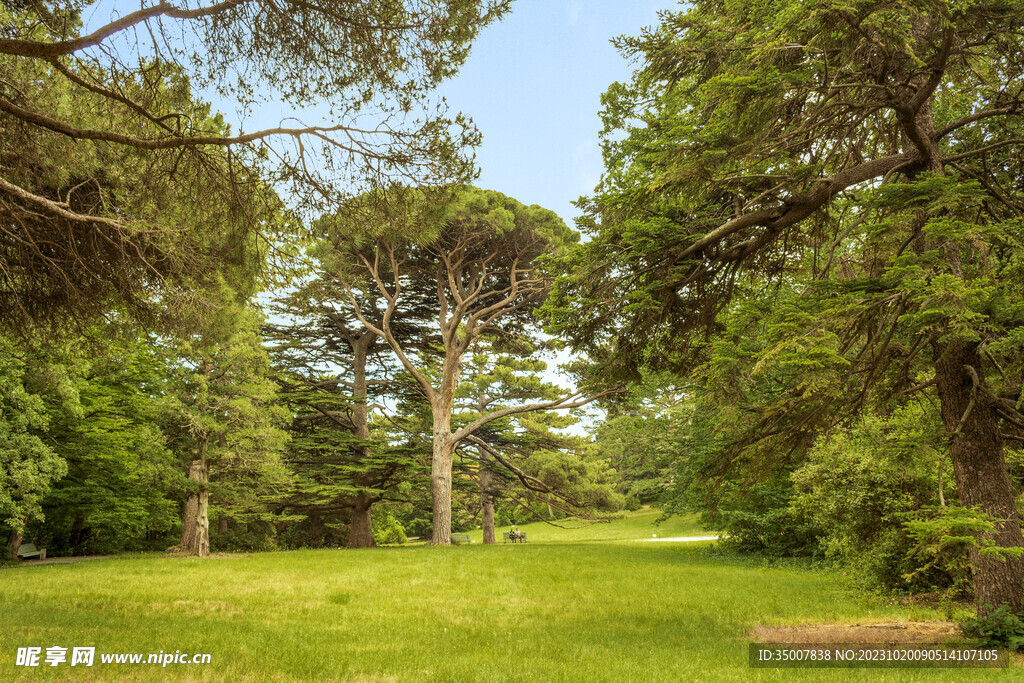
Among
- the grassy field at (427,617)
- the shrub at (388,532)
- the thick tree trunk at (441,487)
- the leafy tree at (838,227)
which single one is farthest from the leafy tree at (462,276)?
the shrub at (388,532)

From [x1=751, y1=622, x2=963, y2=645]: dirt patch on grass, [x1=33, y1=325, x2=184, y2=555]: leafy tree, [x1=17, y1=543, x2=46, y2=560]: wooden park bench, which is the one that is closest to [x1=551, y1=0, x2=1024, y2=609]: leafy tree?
[x1=751, y1=622, x2=963, y2=645]: dirt patch on grass

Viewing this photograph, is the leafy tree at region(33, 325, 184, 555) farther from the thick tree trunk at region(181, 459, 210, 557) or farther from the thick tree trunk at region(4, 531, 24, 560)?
the thick tree trunk at region(4, 531, 24, 560)

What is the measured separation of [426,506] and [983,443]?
2560 cm

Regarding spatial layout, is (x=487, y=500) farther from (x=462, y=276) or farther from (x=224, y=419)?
(x=224, y=419)

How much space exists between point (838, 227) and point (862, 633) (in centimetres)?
502

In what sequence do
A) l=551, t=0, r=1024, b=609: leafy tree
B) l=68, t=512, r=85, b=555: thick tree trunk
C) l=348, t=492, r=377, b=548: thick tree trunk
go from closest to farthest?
l=551, t=0, r=1024, b=609: leafy tree → l=68, t=512, r=85, b=555: thick tree trunk → l=348, t=492, r=377, b=548: thick tree trunk

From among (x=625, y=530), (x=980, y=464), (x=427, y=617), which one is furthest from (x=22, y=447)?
(x=625, y=530)

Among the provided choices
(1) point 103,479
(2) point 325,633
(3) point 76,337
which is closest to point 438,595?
(2) point 325,633

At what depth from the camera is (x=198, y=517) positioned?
18.0 metres

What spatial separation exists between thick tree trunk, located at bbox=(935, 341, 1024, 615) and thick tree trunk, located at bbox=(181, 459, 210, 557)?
18.1m

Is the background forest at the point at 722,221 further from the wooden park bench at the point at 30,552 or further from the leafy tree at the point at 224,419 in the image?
the wooden park bench at the point at 30,552

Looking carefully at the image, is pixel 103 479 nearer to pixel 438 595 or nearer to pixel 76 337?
pixel 76 337

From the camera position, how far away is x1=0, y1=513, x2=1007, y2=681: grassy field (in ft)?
16.9

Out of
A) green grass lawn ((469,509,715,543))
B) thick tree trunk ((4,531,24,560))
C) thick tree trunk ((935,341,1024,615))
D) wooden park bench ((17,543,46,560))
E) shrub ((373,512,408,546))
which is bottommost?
green grass lawn ((469,509,715,543))
